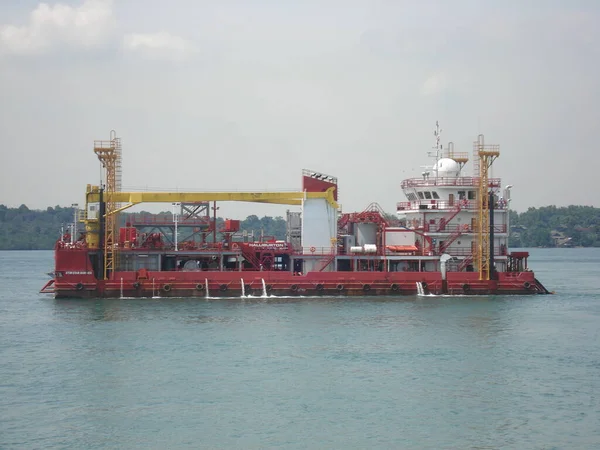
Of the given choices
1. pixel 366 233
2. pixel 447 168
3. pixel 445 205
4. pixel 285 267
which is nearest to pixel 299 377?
pixel 285 267

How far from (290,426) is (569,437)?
8224 millimetres

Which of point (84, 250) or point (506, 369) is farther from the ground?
point (84, 250)

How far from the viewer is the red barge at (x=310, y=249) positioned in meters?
52.7

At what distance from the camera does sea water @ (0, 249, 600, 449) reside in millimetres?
25531

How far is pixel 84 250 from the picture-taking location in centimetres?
5188

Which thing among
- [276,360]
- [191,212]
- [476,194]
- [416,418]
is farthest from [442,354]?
[191,212]

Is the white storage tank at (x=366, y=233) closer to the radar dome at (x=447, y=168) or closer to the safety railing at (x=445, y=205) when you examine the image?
the safety railing at (x=445, y=205)

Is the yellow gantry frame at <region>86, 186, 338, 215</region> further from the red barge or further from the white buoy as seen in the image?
the white buoy

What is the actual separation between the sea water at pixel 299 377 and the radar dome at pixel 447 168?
11.5m

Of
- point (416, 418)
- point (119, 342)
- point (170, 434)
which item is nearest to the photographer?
point (170, 434)

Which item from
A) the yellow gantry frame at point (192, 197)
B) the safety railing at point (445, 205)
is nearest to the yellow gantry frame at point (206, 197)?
the yellow gantry frame at point (192, 197)

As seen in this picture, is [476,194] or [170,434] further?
[476,194]

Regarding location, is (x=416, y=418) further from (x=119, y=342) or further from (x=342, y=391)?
(x=119, y=342)

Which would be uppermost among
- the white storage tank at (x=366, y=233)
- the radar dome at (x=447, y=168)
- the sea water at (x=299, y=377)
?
the radar dome at (x=447, y=168)
